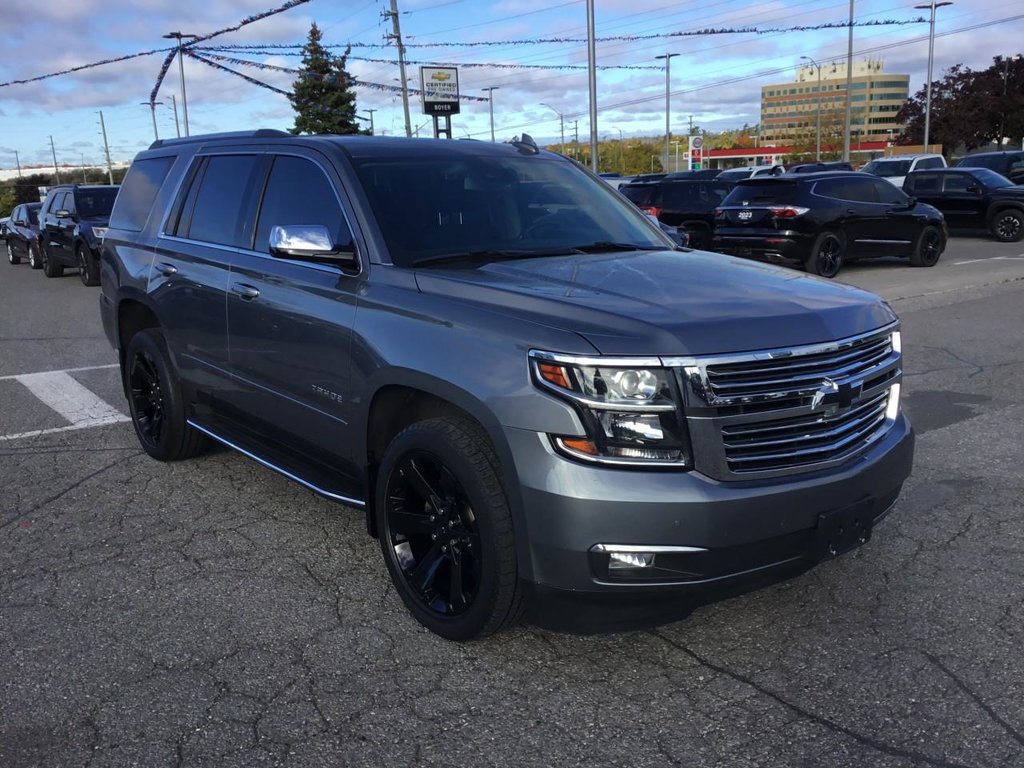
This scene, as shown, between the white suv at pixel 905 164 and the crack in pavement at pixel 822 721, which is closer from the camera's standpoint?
the crack in pavement at pixel 822 721

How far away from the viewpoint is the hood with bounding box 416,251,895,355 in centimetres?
299

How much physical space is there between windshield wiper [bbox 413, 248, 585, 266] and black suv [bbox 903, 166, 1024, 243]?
62.2 ft

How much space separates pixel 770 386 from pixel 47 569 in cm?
329

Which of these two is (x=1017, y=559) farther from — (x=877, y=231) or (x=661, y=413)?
(x=877, y=231)

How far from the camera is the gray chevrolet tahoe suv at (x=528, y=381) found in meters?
2.91

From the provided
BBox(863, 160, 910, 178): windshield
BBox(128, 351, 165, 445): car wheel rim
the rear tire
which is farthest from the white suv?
BBox(128, 351, 165, 445): car wheel rim

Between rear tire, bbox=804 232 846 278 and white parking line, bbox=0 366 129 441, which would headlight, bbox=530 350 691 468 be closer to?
white parking line, bbox=0 366 129 441

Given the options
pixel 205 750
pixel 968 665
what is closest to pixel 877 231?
pixel 968 665

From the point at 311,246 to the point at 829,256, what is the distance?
41.6 ft

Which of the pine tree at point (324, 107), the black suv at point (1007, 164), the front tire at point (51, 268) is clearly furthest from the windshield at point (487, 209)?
the pine tree at point (324, 107)

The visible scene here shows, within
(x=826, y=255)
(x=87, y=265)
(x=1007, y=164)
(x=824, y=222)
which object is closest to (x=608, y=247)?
(x=824, y=222)

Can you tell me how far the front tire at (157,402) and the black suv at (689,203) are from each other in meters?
13.5

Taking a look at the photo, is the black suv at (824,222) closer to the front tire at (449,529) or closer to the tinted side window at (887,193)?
the tinted side window at (887,193)

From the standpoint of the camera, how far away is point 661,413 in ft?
9.53
